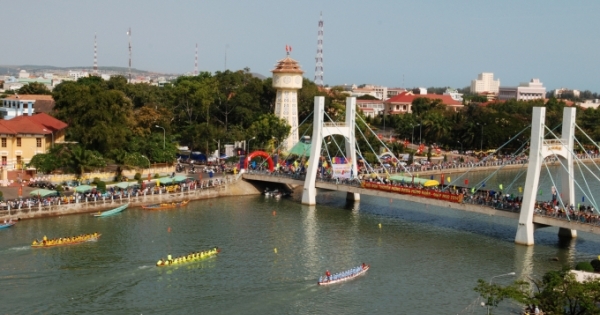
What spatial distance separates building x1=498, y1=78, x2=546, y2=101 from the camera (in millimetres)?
187625

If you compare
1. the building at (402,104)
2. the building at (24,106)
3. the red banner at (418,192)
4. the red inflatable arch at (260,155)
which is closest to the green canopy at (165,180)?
the red inflatable arch at (260,155)

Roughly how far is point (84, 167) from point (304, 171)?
55.4 ft

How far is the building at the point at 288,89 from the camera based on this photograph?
7062cm

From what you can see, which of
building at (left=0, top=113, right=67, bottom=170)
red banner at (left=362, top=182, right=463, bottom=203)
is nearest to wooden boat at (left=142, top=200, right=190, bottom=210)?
red banner at (left=362, top=182, right=463, bottom=203)

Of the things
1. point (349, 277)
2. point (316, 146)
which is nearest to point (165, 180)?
point (316, 146)

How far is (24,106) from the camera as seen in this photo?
262ft

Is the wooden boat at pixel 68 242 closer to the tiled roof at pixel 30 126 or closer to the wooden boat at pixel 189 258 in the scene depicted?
the wooden boat at pixel 189 258

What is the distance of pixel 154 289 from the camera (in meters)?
31.7

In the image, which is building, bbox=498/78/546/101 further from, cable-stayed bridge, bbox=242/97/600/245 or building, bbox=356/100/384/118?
cable-stayed bridge, bbox=242/97/600/245

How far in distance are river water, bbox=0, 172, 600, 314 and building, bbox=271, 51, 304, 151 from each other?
71.6ft

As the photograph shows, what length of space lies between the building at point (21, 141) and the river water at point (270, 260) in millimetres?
15101

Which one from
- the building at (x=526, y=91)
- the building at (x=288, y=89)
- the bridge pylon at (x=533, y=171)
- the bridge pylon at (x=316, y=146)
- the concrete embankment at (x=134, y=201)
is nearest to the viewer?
the bridge pylon at (x=533, y=171)

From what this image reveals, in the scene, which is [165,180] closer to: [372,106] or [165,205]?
[165,205]

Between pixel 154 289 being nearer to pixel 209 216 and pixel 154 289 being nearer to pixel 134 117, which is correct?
pixel 209 216
